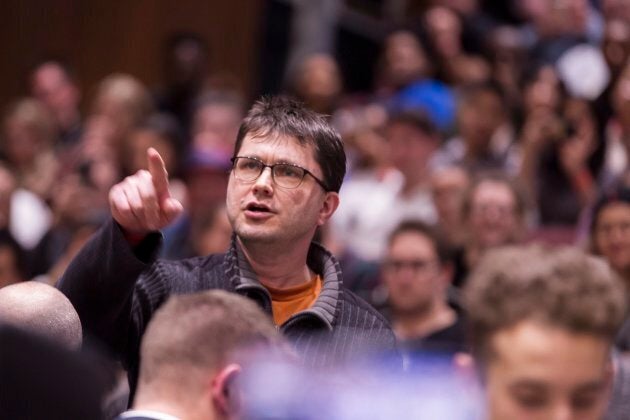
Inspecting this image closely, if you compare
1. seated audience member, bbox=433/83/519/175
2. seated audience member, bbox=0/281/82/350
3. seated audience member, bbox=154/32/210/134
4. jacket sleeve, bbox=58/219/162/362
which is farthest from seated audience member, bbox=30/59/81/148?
seated audience member, bbox=0/281/82/350

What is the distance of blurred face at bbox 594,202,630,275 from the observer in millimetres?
5555

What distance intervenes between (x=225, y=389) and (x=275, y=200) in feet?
3.65

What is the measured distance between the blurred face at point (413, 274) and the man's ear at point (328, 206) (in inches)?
77.6

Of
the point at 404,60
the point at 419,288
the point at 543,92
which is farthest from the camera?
the point at 404,60

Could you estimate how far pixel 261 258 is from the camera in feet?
11.9

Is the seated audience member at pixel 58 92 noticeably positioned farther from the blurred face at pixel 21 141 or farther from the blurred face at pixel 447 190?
the blurred face at pixel 447 190

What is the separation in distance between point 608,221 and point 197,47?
4.25 metres

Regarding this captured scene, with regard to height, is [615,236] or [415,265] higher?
[615,236]

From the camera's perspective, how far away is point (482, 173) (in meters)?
6.35

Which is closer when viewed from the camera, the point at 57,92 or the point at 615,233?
the point at 615,233

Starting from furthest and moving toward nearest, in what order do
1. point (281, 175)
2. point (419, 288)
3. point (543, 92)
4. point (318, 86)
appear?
point (318, 86) < point (543, 92) < point (419, 288) < point (281, 175)

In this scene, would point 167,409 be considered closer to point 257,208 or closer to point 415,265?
point 257,208

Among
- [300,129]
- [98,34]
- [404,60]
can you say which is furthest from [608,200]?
[98,34]

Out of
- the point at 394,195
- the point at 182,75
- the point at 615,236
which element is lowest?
the point at 182,75
